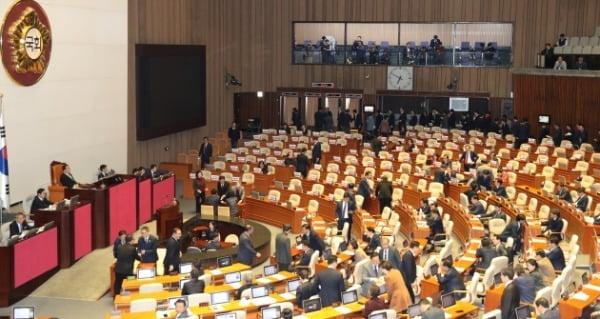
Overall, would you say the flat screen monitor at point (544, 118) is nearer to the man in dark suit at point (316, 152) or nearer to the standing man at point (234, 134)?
the man in dark suit at point (316, 152)

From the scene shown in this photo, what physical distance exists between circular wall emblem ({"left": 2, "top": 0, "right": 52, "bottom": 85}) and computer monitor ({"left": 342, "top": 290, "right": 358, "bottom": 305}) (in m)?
12.0

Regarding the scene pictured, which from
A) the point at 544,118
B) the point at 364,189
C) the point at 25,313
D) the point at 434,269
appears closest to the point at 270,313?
the point at 25,313

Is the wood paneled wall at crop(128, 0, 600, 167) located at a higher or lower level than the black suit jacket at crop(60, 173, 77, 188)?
higher

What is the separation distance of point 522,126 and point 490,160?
15.6 feet

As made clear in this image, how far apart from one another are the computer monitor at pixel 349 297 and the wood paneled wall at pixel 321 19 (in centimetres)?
2028

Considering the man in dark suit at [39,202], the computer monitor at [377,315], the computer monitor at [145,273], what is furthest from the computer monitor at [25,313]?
the man in dark suit at [39,202]

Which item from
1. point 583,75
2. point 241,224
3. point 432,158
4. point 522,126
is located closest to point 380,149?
point 432,158

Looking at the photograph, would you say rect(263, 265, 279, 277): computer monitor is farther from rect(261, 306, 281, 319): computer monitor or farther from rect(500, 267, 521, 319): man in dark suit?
rect(500, 267, 521, 319): man in dark suit

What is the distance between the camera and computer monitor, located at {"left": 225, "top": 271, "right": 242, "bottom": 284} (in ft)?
57.6

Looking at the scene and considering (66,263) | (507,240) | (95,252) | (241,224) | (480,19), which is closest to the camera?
(507,240)

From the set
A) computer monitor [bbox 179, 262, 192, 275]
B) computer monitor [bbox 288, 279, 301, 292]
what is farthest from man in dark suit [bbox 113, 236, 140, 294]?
computer monitor [bbox 288, 279, 301, 292]

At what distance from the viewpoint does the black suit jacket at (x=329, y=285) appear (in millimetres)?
16234

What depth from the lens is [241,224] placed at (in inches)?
983

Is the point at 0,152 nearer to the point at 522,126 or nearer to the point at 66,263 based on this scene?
the point at 66,263
